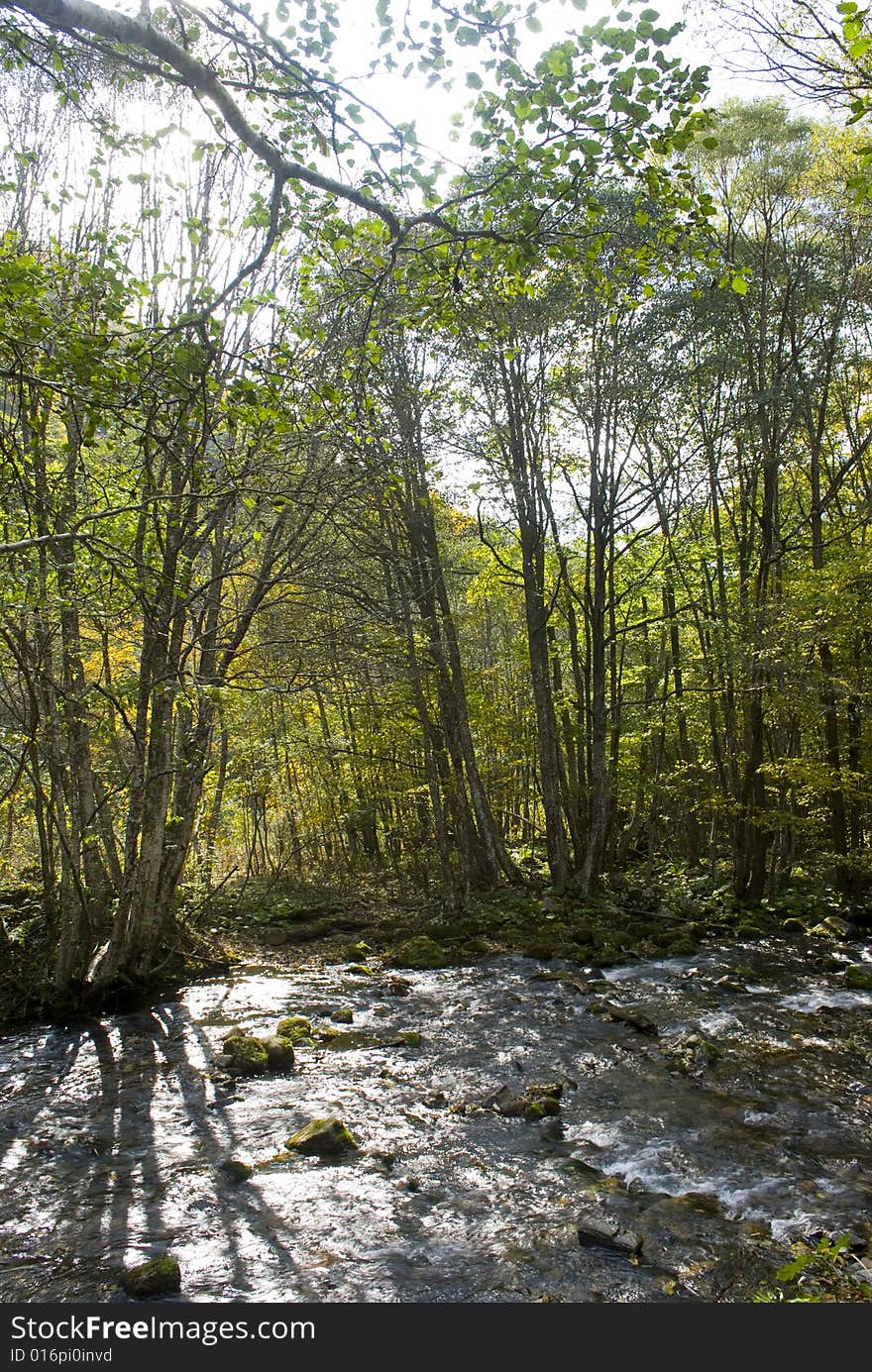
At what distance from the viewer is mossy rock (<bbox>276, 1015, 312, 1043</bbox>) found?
7.76 metres

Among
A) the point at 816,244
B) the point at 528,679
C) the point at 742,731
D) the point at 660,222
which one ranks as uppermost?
the point at 816,244

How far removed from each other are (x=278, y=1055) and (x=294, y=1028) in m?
0.89

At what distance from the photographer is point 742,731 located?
16.3 m

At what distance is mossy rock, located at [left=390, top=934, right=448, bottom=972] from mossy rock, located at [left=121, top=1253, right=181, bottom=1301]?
22.8ft

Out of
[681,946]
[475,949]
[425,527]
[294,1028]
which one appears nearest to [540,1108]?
[294,1028]

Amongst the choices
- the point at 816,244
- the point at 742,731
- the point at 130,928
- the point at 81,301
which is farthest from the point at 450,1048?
the point at 816,244

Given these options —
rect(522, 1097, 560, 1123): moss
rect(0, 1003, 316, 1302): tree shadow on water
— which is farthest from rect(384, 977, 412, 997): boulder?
rect(522, 1097, 560, 1123): moss

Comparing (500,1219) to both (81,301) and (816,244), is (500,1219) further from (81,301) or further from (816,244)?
(816,244)

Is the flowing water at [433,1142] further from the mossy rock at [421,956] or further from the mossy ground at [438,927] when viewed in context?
the mossy rock at [421,956]

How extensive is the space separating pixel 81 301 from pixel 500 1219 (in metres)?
5.83

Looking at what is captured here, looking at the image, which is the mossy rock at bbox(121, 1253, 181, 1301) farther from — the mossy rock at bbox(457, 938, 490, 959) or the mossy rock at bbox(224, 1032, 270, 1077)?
the mossy rock at bbox(457, 938, 490, 959)

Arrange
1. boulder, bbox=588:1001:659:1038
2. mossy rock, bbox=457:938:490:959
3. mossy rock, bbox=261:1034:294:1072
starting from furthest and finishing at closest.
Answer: mossy rock, bbox=457:938:490:959 → boulder, bbox=588:1001:659:1038 → mossy rock, bbox=261:1034:294:1072

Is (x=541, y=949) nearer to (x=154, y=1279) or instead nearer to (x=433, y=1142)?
(x=433, y=1142)

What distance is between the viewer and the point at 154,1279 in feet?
12.2
